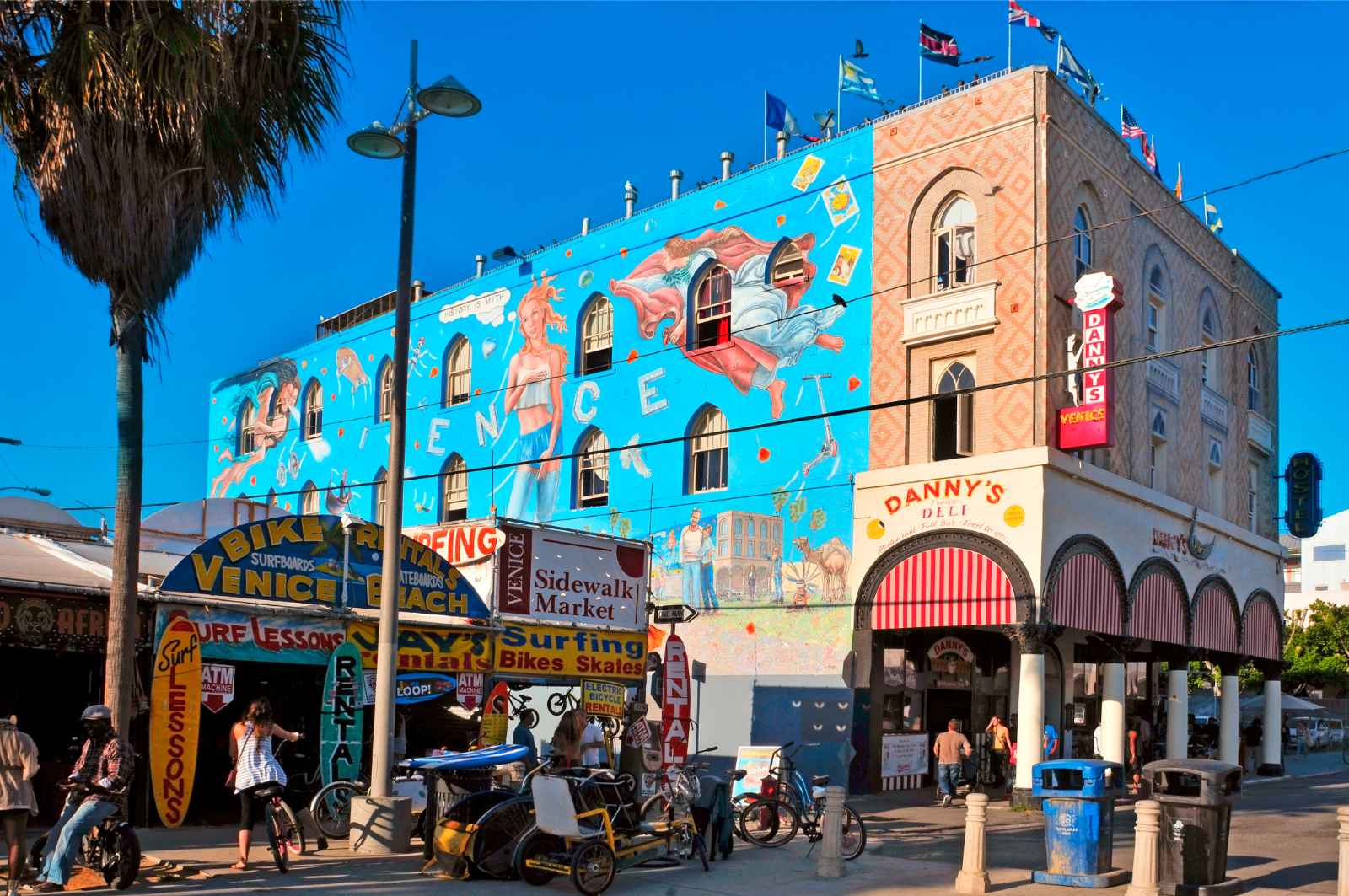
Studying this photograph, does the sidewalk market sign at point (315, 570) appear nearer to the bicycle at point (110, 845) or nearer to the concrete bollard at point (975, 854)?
the bicycle at point (110, 845)

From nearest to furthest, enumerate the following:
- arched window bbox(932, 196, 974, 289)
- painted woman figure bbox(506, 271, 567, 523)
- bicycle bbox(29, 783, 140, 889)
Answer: bicycle bbox(29, 783, 140, 889) → arched window bbox(932, 196, 974, 289) → painted woman figure bbox(506, 271, 567, 523)

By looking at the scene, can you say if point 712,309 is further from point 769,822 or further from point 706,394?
point 769,822

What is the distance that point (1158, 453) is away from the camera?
1128 inches

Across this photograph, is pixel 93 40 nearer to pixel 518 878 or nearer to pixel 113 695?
pixel 113 695

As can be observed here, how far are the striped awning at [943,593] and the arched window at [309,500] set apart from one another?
1955 centimetres

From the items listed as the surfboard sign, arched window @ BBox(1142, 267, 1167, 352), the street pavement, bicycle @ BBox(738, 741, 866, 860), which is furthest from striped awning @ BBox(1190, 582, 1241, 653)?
the surfboard sign

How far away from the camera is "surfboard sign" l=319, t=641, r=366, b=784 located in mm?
16719

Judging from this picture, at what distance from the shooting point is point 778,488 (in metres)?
27.2

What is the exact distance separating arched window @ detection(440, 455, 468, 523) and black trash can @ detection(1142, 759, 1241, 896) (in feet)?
78.9

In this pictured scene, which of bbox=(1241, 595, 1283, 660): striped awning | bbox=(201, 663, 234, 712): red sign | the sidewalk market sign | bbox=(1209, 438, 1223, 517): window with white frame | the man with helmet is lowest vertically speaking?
the man with helmet

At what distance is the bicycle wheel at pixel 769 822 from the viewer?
16.7 metres

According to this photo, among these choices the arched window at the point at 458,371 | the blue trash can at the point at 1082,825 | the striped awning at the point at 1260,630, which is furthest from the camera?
the arched window at the point at 458,371

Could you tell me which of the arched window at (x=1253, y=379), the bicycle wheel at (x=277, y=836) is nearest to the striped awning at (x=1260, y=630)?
the arched window at (x=1253, y=379)

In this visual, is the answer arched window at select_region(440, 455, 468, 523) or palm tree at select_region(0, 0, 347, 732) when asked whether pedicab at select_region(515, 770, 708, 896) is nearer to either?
palm tree at select_region(0, 0, 347, 732)
